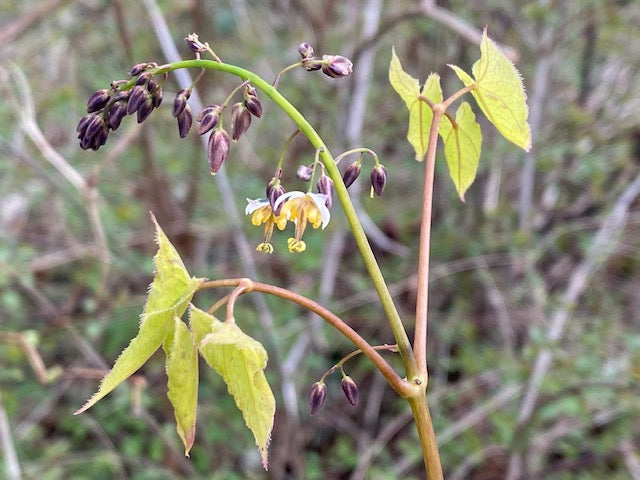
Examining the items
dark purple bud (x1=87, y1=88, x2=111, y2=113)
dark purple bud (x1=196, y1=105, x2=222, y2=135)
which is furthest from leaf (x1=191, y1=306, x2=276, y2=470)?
dark purple bud (x1=87, y1=88, x2=111, y2=113)

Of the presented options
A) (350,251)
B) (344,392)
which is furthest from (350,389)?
(350,251)

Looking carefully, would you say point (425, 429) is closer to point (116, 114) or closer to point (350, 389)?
point (350, 389)

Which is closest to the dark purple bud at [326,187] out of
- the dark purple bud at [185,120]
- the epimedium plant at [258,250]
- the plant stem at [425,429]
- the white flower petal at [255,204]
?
the epimedium plant at [258,250]

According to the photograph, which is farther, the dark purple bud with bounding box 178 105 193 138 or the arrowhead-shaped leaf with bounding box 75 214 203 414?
the dark purple bud with bounding box 178 105 193 138

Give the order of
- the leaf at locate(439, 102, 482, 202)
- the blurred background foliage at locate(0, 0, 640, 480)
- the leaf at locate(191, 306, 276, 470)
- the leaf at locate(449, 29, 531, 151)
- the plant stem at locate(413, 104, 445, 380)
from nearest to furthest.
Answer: the leaf at locate(191, 306, 276, 470), the plant stem at locate(413, 104, 445, 380), the leaf at locate(449, 29, 531, 151), the leaf at locate(439, 102, 482, 202), the blurred background foliage at locate(0, 0, 640, 480)

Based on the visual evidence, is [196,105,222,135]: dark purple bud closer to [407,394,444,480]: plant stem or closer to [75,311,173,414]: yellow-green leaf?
[75,311,173,414]: yellow-green leaf

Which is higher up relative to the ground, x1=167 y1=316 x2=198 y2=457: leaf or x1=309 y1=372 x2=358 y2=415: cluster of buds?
x1=167 y1=316 x2=198 y2=457: leaf
